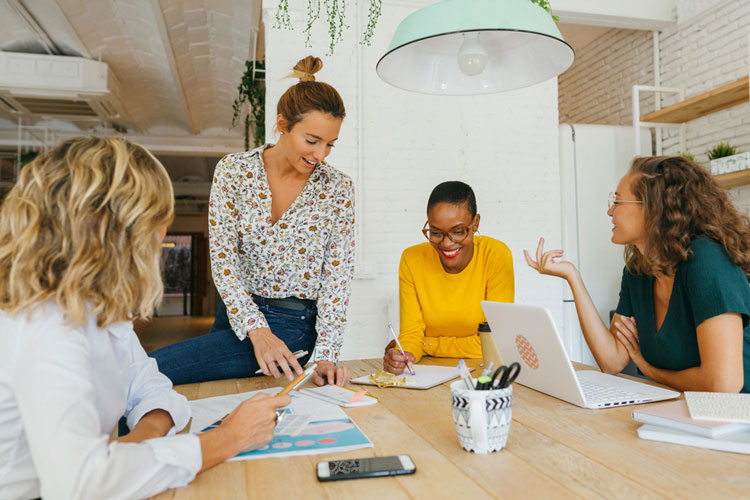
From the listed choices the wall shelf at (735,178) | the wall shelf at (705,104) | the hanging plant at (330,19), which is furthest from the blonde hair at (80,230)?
the wall shelf at (705,104)

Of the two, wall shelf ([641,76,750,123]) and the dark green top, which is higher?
wall shelf ([641,76,750,123])

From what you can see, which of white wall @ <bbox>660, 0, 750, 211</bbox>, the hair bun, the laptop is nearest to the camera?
the laptop

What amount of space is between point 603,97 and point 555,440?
4.95 metres

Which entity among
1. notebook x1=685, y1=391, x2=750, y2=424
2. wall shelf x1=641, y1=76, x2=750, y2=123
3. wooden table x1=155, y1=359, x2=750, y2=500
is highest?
wall shelf x1=641, y1=76, x2=750, y2=123

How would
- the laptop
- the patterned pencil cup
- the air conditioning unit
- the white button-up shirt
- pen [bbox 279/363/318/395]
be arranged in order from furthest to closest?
1. the air conditioning unit
2. the laptop
3. pen [bbox 279/363/318/395]
4. the patterned pencil cup
5. the white button-up shirt

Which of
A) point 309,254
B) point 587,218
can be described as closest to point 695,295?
point 309,254

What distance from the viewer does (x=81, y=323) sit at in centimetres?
81

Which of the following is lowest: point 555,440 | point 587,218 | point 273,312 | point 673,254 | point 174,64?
point 555,440

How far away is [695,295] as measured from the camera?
1429 mm

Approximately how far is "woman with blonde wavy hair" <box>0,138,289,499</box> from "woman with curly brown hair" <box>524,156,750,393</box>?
42.6 inches

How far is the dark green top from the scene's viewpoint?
138cm

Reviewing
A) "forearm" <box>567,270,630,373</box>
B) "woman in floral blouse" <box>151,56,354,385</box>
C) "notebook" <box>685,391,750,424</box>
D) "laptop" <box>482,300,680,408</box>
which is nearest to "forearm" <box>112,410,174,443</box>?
"woman in floral blouse" <box>151,56,354,385</box>

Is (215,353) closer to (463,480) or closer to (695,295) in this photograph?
(463,480)

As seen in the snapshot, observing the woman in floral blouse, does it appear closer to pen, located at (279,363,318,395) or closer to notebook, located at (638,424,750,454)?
pen, located at (279,363,318,395)
